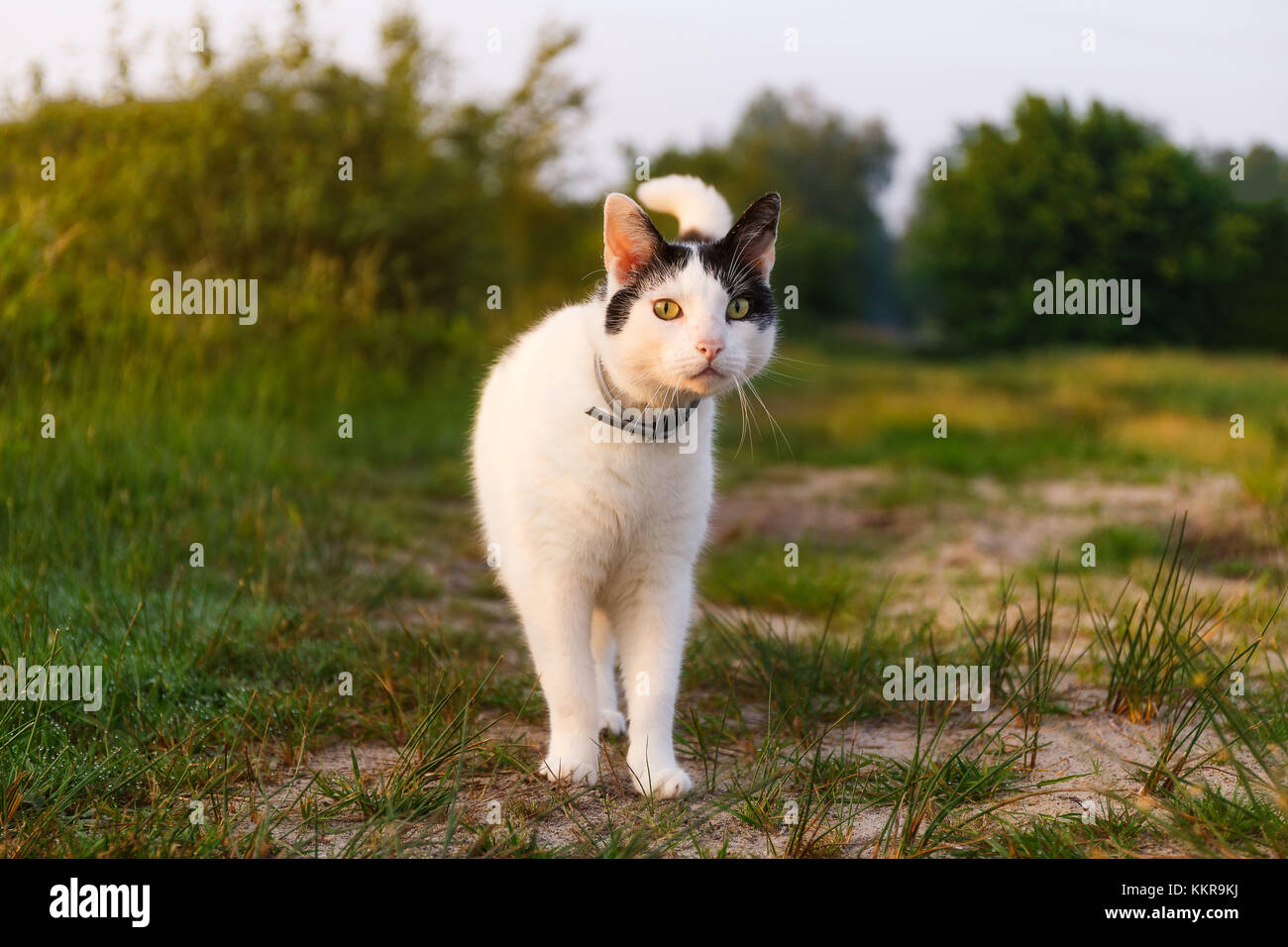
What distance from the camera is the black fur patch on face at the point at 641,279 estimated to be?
2715 millimetres

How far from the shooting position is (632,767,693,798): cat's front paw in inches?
101

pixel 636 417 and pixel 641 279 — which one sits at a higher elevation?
pixel 641 279

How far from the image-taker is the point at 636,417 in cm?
275

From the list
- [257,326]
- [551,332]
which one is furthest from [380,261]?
[551,332]

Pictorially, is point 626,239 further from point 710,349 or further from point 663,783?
point 663,783

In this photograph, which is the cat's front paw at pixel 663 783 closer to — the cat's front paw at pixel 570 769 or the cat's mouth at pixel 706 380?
the cat's front paw at pixel 570 769

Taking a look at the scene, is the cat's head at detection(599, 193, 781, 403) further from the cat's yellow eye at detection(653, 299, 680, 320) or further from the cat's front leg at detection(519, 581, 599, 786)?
the cat's front leg at detection(519, 581, 599, 786)

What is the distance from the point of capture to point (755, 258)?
288 centimetres

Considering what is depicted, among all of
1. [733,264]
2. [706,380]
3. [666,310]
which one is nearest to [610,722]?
[706,380]

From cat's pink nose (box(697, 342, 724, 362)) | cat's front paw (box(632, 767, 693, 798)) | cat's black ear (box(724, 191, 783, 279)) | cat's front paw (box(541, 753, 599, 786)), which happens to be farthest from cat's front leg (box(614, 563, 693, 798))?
cat's black ear (box(724, 191, 783, 279))

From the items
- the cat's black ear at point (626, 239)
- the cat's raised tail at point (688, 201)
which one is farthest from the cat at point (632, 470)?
the cat's raised tail at point (688, 201)

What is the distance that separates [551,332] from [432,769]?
1301 millimetres

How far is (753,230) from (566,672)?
1269 millimetres

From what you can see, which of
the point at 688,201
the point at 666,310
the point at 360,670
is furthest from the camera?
the point at 688,201
